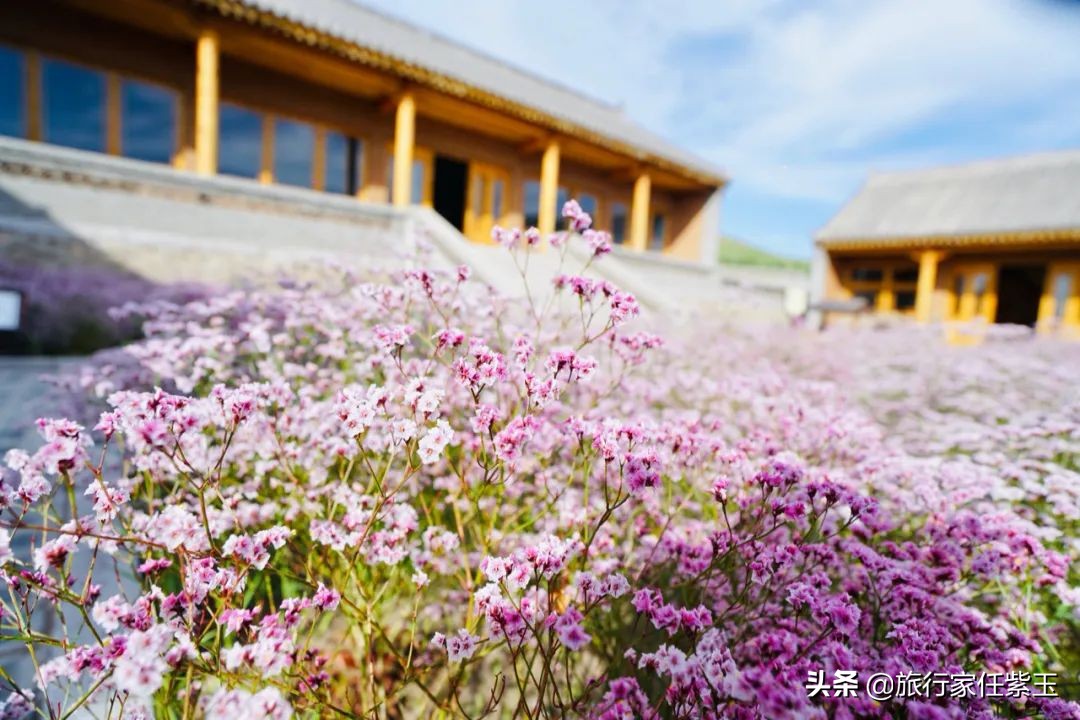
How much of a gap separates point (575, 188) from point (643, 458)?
1331cm

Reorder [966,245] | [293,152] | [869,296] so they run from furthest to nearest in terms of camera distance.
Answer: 1. [869,296]
2. [966,245]
3. [293,152]

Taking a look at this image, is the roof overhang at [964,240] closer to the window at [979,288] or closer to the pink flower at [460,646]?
the window at [979,288]

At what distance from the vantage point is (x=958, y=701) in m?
1.14

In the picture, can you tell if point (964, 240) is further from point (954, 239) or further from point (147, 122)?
point (147, 122)

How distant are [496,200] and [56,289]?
8.43 metres

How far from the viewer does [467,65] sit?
43.1 ft

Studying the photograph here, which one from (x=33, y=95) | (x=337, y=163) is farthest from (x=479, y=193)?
(x=33, y=95)

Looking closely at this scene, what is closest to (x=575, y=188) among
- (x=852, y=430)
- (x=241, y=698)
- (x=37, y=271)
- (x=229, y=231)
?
(x=229, y=231)

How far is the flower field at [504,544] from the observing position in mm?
1186

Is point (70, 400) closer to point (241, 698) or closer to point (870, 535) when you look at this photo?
point (241, 698)

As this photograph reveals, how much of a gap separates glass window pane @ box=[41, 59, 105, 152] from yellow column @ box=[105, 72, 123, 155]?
0.18 feet

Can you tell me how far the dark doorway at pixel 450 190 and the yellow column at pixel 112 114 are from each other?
240 inches

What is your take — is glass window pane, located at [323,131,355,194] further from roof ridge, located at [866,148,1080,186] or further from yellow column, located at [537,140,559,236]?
roof ridge, located at [866,148,1080,186]

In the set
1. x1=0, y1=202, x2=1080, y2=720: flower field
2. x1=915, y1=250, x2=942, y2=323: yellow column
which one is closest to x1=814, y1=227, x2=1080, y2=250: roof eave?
x1=915, y1=250, x2=942, y2=323: yellow column
